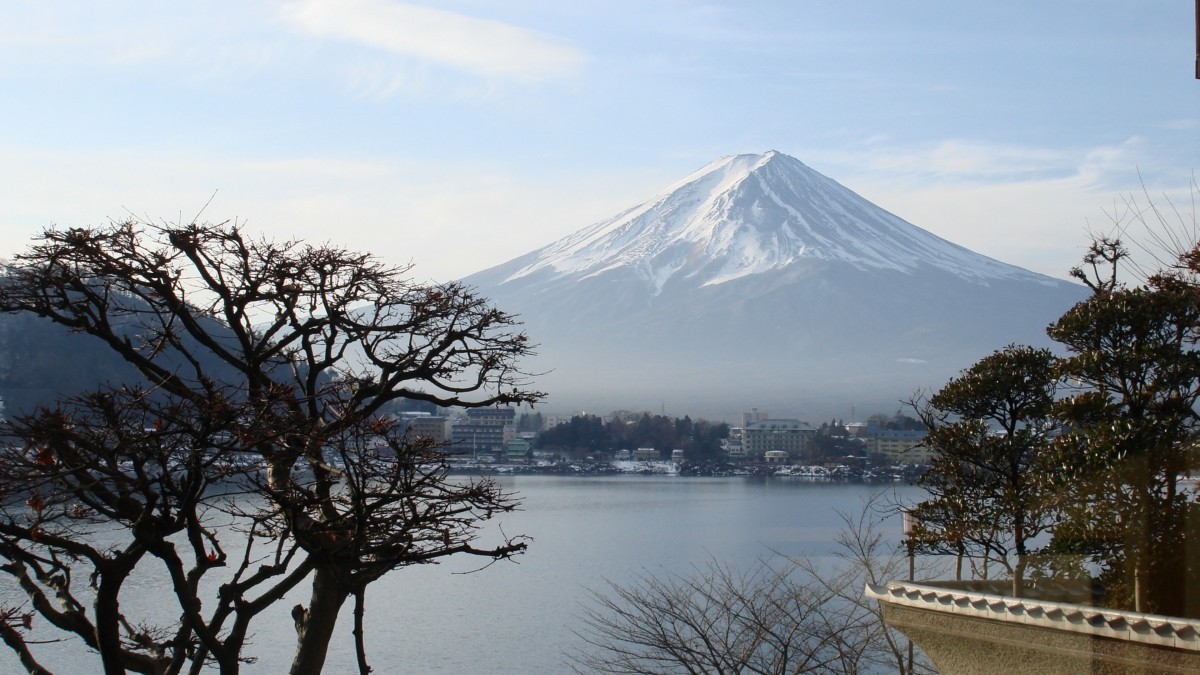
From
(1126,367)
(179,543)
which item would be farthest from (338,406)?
(179,543)

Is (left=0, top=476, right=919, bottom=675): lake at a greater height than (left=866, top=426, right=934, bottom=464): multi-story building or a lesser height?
lesser

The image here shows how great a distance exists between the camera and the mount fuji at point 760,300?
8088 cm

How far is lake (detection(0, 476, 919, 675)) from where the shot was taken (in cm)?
1122

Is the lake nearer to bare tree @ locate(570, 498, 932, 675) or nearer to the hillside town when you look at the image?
bare tree @ locate(570, 498, 932, 675)

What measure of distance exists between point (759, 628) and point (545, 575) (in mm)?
9547

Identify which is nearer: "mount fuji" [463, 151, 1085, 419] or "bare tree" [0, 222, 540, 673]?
"bare tree" [0, 222, 540, 673]

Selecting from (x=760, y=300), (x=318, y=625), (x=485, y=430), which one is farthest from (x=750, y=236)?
(x=318, y=625)

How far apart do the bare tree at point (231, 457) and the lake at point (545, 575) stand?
0.54 m

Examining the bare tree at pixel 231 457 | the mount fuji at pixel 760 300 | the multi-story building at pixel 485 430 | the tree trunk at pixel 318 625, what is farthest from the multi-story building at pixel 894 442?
the mount fuji at pixel 760 300

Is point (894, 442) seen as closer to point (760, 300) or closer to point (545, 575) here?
point (545, 575)

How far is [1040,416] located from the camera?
6.86 meters

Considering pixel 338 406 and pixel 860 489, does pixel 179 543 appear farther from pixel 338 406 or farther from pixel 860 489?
pixel 860 489

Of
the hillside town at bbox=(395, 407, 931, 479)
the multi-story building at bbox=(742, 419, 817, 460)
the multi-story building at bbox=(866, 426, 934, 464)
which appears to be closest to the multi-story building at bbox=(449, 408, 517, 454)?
the hillside town at bbox=(395, 407, 931, 479)

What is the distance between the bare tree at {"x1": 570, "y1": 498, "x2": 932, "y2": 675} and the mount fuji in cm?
6111
